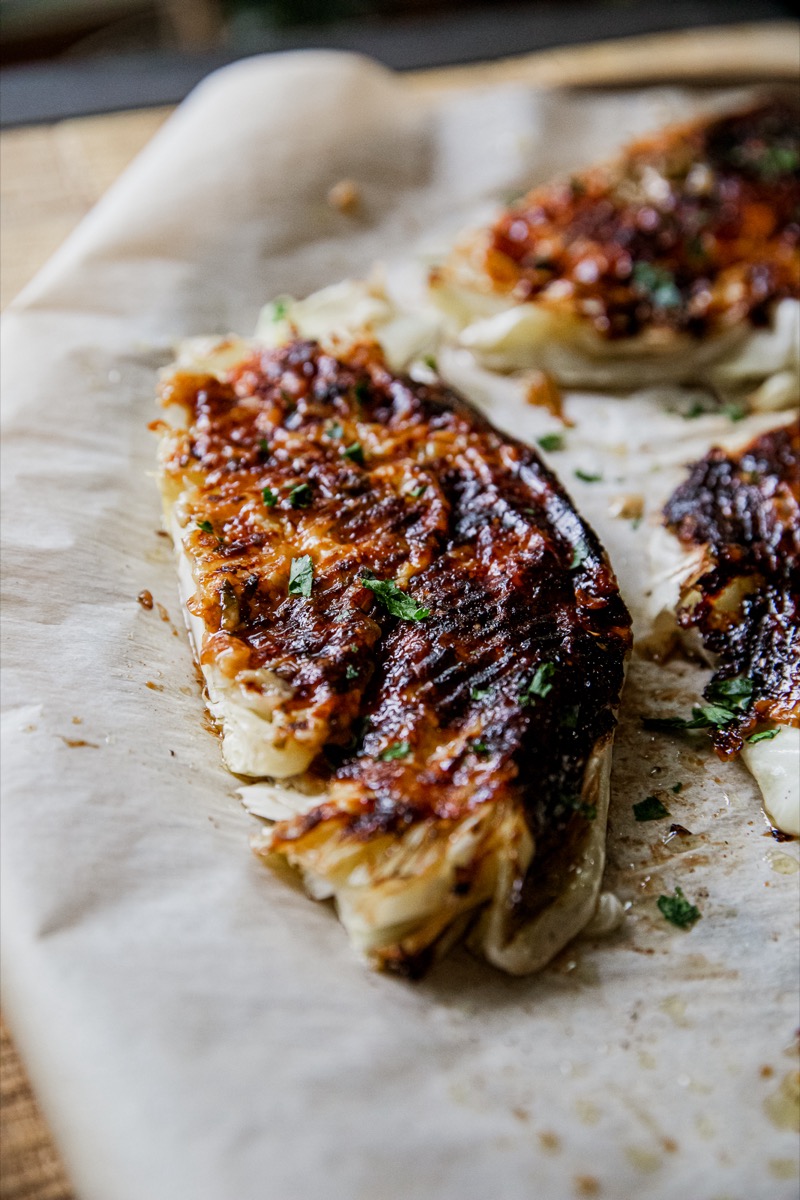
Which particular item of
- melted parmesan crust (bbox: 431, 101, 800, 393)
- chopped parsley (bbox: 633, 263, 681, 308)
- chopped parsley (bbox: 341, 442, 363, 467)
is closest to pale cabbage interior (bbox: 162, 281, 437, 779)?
melted parmesan crust (bbox: 431, 101, 800, 393)

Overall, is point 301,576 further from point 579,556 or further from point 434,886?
point 434,886

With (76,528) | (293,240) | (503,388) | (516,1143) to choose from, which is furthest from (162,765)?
(293,240)

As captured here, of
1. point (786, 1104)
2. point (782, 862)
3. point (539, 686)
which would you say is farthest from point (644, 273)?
point (786, 1104)

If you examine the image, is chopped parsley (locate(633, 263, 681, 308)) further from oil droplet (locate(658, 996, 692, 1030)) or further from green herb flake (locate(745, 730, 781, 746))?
oil droplet (locate(658, 996, 692, 1030))

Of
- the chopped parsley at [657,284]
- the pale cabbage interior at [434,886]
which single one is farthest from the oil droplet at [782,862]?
the chopped parsley at [657,284]

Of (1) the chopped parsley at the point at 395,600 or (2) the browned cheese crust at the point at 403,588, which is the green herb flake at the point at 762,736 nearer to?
(2) the browned cheese crust at the point at 403,588

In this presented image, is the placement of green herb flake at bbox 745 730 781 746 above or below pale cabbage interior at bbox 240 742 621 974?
below
